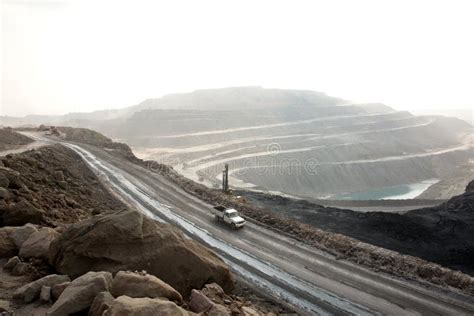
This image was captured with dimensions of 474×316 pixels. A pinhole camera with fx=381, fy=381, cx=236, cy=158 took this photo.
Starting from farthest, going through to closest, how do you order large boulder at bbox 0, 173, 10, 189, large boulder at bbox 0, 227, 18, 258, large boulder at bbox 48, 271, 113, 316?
large boulder at bbox 0, 173, 10, 189, large boulder at bbox 0, 227, 18, 258, large boulder at bbox 48, 271, 113, 316

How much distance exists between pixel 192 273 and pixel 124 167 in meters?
38.4

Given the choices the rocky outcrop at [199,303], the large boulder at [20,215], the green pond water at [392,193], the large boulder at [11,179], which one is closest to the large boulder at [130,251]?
the rocky outcrop at [199,303]

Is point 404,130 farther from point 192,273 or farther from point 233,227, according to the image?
point 192,273

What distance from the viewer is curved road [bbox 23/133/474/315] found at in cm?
1912

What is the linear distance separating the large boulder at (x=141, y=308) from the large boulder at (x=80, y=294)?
148 centimetres

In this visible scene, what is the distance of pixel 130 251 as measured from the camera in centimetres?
1270

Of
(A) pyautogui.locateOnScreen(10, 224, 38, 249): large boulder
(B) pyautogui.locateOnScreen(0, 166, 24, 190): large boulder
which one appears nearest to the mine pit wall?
(B) pyautogui.locateOnScreen(0, 166, 24, 190): large boulder

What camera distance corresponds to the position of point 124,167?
161 ft

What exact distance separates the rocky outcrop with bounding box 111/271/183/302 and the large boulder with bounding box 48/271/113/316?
10.6 inches

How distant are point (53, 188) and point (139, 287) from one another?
20.1 metres

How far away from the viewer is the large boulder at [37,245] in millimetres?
12734

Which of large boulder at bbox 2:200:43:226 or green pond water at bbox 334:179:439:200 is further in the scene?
green pond water at bbox 334:179:439:200

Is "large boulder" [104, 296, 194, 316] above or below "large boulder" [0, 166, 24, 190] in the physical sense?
below

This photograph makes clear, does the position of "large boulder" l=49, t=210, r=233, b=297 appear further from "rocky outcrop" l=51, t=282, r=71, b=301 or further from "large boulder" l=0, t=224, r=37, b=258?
"large boulder" l=0, t=224, r=37, b=258
